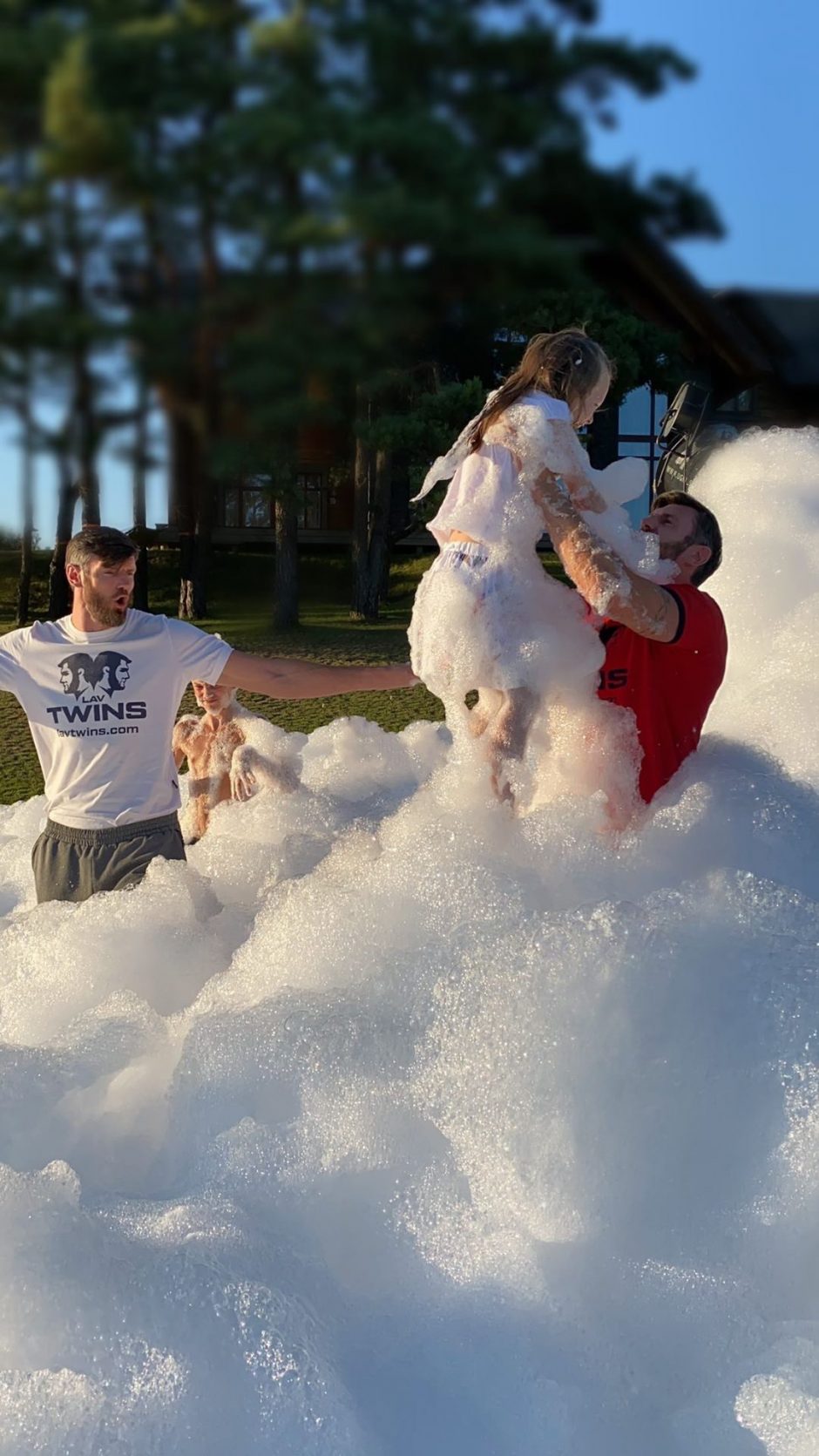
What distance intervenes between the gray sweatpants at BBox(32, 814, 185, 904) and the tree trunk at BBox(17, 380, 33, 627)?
11290 mm

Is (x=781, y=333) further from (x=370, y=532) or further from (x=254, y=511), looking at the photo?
(x=254, y=511)

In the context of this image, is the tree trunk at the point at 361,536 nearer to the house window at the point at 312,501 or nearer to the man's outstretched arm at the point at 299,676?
the house window at the point at 312,501

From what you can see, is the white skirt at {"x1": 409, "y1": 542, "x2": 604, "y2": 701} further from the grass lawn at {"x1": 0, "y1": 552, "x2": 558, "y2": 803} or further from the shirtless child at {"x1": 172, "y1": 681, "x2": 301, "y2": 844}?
the grass lawn at {"x1": 0, "y1": 552, "x2": 558, "y2": 803}

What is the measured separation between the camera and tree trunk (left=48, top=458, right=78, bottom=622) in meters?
13.9

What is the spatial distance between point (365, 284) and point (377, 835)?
12228 millimetres

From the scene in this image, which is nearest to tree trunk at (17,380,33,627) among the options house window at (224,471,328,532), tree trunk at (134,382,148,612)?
tree trunk at (134,382,148,612)

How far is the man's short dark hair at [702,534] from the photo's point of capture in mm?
2801

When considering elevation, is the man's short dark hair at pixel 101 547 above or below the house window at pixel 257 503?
above

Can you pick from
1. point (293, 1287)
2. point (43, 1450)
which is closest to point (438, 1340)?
point (293, 1287)

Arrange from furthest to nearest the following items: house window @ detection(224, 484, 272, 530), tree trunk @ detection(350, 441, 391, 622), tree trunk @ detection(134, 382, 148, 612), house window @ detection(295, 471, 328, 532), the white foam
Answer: house window @ detection(224, 484, 272, 530), house window @ detection(295, 471, 328, 532), tree trunk @ detection(350, 441, 391, 622), tree trunk @ detection(134, 382, 148, 612), the white foam

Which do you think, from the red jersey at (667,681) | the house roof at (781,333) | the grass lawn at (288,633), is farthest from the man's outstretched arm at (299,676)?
the house roof at (781,333)

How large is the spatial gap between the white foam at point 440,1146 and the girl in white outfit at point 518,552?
23 cm

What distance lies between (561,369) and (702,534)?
458 mm

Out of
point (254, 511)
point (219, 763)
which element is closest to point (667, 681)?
point (219, 763)
